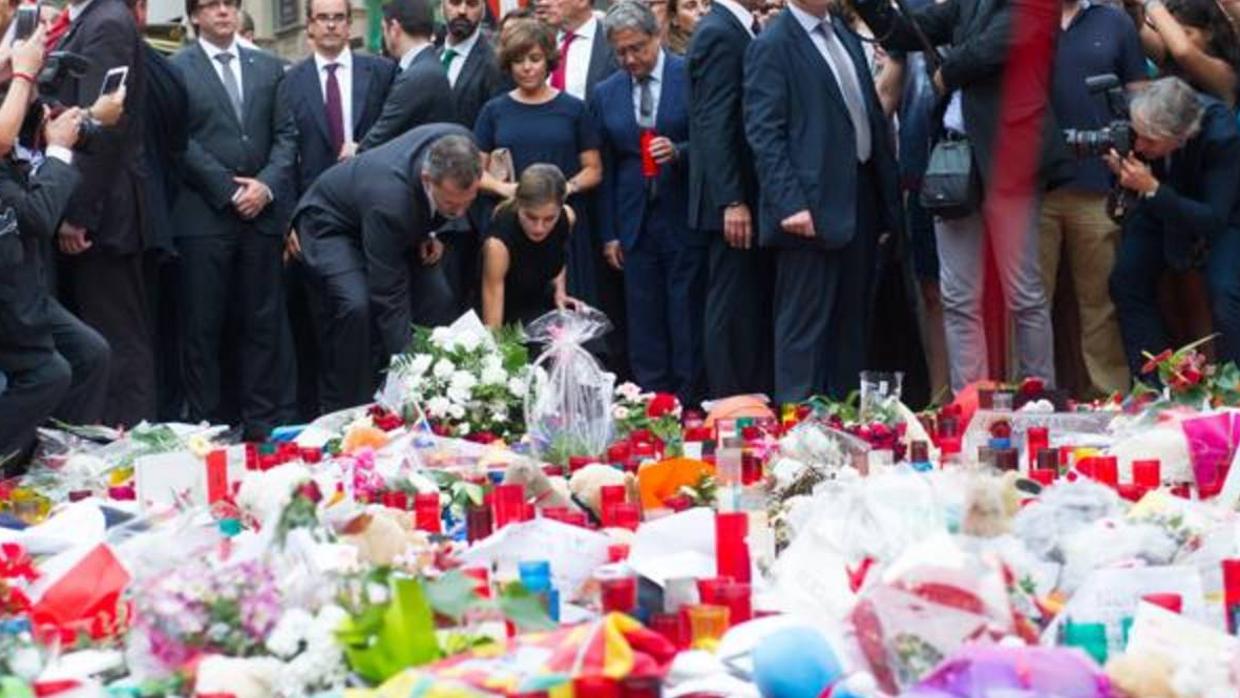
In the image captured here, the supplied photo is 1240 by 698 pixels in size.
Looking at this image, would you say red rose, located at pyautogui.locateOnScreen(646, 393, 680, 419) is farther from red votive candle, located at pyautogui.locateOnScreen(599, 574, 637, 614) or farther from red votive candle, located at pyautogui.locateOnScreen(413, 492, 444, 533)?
red votive candle, located at pyautogui.locateOnScreen(599, 574, 637, 614)

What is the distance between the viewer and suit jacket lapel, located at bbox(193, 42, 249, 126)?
11.5m

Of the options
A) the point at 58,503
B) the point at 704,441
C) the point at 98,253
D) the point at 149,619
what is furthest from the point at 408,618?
the point at 98,253

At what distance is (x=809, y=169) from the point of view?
10250 mm

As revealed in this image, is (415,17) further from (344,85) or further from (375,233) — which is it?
(375,233)

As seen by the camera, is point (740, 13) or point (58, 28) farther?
point (740, 13)

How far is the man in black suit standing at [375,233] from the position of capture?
10.6m

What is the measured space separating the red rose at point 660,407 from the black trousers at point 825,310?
164 centimetres

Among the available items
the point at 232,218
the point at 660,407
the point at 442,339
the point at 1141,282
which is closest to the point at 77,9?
the point at 232,218

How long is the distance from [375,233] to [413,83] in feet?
3.63

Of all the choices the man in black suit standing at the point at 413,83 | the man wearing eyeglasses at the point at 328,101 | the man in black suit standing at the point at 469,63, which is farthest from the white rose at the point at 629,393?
the man in black suit standing at the point at 469,63

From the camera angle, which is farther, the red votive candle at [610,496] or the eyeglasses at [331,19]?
the eyeglasses at [331,19]

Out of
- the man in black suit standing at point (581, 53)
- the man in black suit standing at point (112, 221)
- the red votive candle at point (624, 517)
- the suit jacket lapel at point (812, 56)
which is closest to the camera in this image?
the red votive candle at point (624, 517)

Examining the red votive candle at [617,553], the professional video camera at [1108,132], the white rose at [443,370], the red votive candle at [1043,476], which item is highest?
the professional video camera at [1108,132]

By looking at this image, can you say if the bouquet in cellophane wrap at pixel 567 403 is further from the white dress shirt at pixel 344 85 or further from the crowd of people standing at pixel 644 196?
the white dress shirt at pixel 344 85
